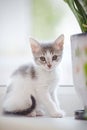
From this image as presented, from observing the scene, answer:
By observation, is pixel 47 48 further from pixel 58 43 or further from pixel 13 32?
pixel 13 32

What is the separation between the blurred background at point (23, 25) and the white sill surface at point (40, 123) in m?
0.32

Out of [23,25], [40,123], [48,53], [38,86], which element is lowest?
[40,123]

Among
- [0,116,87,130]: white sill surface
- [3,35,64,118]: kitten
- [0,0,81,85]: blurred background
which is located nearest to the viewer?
[0,116,87,130]: white sill surface

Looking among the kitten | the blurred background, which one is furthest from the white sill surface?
the blurred background

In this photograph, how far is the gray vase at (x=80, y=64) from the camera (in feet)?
3.39

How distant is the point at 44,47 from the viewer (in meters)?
1.19

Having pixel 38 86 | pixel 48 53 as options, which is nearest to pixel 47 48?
pixel 48 53

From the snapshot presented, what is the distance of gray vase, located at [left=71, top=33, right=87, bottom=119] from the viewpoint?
103 centimetres

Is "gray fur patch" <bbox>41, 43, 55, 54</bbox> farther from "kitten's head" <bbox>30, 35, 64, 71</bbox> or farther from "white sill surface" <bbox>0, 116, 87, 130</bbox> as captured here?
"white sill surface" <bbox>0, 116, 87, 130</bbox>

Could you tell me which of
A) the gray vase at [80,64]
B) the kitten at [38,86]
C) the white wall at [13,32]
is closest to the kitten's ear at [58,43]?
the kitten at [38,86]

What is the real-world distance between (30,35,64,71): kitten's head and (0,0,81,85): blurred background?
18 cm

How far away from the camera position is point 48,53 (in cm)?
118

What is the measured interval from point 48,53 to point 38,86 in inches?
5.0

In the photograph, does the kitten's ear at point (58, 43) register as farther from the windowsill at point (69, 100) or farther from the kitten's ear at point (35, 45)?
the windowsill at point (69, 100)
